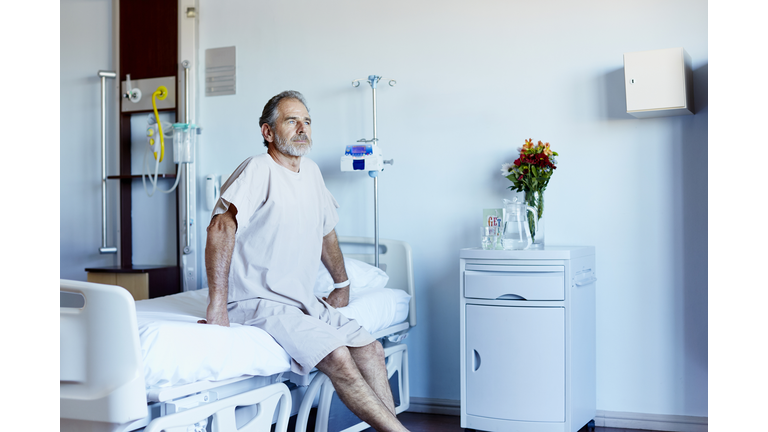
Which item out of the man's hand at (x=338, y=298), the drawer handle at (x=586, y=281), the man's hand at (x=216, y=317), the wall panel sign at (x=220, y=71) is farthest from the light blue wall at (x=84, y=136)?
the drawer handle at (x=586, y=281)

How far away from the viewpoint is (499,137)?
10.3 ft

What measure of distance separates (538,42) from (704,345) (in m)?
1.53

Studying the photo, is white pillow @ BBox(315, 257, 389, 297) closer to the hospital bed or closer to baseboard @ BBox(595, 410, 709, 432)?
the hospital bed

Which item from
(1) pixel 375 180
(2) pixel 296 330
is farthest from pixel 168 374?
(1) pixel 375 180

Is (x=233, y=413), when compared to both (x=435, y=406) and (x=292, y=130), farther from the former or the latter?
(x=435, y=406)

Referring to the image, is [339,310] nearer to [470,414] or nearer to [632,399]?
[470,414]

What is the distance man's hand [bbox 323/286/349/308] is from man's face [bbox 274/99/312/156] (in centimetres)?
59

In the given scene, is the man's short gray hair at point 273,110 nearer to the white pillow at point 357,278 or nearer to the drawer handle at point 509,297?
the white pillow at point 357,278

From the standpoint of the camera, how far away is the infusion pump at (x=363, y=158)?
315 cm

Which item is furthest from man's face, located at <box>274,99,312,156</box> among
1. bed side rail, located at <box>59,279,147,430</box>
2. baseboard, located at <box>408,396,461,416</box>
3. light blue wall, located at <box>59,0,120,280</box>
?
light blue wall, located at <box>59,0,120,280</box>

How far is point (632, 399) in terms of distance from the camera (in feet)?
9.62

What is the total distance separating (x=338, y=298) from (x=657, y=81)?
1566 millimetres

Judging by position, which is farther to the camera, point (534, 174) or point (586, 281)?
point (534, 174)
